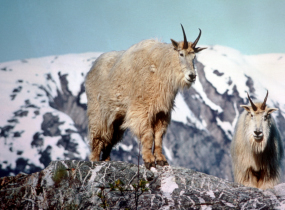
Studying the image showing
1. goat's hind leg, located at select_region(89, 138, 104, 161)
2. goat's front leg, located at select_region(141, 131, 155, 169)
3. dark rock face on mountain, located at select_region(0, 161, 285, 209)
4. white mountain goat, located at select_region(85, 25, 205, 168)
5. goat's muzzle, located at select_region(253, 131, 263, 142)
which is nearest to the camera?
dark rock face on mountain, located at select_region(0, 161, 285, 209)

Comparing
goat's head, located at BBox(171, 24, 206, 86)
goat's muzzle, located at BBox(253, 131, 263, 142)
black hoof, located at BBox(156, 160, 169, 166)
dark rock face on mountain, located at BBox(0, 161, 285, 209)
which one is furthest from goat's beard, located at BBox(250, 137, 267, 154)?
black hoof, located at BBox(156, 160, 169, 166)

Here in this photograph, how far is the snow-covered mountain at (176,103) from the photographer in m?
23.2

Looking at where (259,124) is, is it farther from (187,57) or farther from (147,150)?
(147,150)

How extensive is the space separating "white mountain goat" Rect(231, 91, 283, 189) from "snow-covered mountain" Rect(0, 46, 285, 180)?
15.9 m

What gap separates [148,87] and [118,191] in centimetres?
227

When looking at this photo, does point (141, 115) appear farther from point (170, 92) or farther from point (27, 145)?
point (27, 145)

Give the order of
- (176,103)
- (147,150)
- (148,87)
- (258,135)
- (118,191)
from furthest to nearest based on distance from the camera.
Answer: (176,103), (258,135), (148,87), (147,150), (118,191)

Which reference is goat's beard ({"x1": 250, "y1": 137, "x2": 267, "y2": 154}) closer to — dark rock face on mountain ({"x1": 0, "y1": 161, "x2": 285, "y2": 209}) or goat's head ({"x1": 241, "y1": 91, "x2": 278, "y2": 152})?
goat's head ({"x1": 241, "y1": 91, "x2": 278, "y2": 152})

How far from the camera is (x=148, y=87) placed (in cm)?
643

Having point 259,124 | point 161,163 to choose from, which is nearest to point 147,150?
point 161,163

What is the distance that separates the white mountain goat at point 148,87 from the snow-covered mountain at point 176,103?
52.1ft

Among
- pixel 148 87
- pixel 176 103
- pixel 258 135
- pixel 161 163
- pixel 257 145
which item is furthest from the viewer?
pixel 176 103

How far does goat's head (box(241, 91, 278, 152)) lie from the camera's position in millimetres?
6652

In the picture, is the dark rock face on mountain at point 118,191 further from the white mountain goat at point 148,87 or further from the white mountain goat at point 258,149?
the white mountain goat at point 258,149
